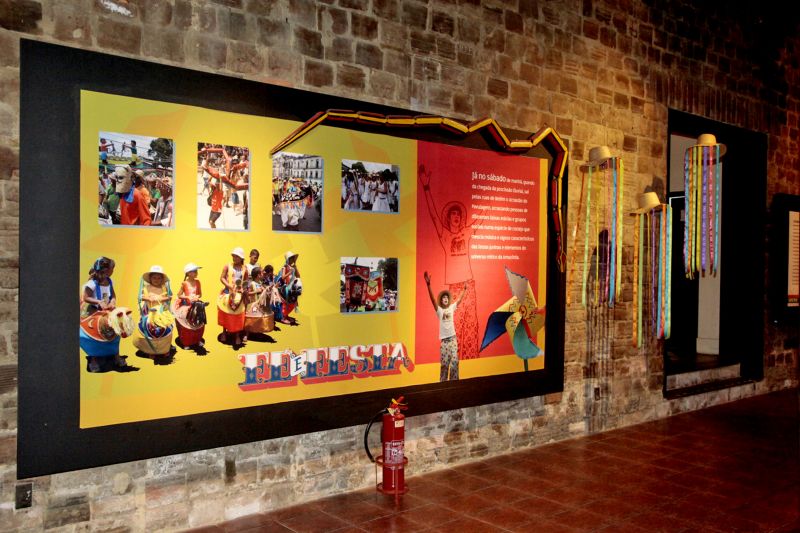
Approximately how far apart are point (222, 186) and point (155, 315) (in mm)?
827

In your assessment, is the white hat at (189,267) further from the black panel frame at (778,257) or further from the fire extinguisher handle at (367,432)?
the black panel frame at (778,257)

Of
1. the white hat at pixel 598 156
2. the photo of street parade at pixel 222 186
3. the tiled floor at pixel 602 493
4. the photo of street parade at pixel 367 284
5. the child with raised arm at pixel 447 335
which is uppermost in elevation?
the white hat at pixel 598 156

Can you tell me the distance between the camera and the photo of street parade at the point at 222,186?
13.2 feet

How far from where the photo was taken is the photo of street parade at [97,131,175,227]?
12.1ft

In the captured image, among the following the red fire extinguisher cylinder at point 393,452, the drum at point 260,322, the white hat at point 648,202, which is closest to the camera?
the drum at point 260,322

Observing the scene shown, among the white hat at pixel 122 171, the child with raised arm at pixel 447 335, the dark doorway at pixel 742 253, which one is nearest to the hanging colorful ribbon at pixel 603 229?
the child with raised arm at pixel 447 335

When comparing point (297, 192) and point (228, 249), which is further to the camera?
point (297, 192)

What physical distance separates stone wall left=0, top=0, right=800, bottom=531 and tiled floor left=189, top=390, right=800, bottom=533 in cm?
25

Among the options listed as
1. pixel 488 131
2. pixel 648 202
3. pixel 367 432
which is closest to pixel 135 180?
pixel 367 432

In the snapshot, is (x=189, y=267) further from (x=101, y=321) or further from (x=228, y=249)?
(x=101, y=321)

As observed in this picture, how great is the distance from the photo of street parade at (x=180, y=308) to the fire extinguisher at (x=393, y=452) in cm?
87

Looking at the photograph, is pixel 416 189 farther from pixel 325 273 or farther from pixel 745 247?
pixel 745 247

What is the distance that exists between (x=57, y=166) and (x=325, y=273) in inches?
65.7

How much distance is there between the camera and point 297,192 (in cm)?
439
